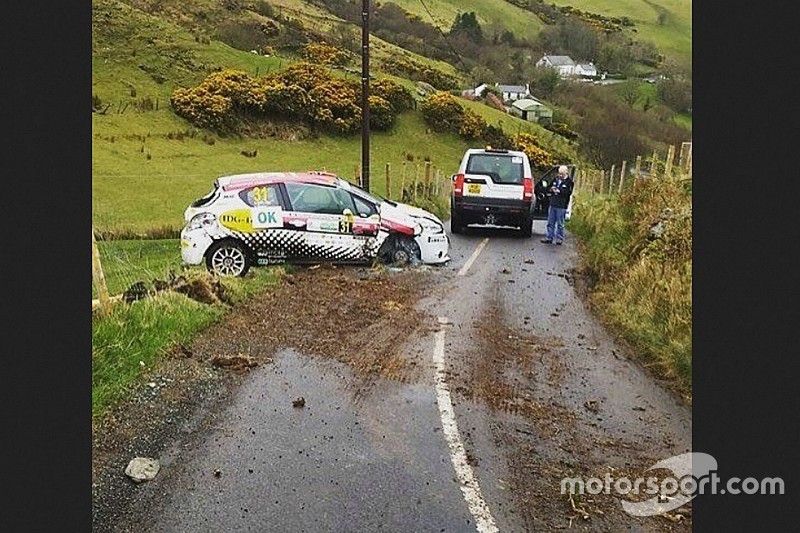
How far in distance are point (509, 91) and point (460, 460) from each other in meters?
58.0

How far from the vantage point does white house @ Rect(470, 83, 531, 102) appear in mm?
54719

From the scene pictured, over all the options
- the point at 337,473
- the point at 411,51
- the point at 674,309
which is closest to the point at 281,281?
the point at 674,309

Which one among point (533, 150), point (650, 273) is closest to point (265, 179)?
point (650, 273)

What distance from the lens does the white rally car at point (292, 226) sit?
11453mm

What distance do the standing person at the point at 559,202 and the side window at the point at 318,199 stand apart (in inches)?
223

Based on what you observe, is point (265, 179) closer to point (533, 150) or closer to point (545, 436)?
A: point (545, 436)

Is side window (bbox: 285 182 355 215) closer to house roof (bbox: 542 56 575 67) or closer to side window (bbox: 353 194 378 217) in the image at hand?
side window (bbox: 353 194 378 217)

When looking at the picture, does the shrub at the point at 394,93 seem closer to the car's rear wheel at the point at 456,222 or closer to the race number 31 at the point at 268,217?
the car's rear wheel at the point at 456,222

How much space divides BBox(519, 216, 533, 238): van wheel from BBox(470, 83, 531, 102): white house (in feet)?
121

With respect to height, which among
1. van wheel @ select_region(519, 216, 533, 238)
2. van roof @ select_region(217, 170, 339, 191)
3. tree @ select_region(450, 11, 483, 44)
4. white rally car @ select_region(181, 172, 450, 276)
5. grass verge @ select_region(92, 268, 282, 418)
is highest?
tree @ select_region(450, 11, 483, 44)

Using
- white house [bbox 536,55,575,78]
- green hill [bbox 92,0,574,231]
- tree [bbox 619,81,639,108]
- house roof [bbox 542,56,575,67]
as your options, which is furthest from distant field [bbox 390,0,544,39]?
green hill [bbox 92,0,574,231]

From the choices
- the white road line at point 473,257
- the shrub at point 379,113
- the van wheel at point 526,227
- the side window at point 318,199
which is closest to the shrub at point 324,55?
the shrub at point 379,113

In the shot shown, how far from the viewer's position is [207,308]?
29.5ft

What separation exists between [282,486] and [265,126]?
3399 centimetres
